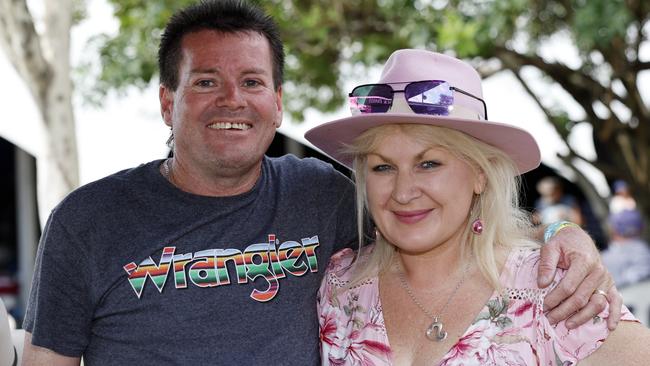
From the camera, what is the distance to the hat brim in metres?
2.61

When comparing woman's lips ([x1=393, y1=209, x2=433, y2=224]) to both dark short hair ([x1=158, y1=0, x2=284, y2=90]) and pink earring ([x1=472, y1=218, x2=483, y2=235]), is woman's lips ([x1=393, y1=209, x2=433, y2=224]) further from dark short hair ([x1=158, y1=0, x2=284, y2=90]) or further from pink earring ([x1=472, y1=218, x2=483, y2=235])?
dark short hair ([x1=158, y1=0, x2=284, y2=90])

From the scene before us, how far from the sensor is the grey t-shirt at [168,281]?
2691 millimetres

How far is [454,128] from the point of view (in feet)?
8.70

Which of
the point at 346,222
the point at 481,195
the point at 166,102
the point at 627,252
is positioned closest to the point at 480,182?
the point at 481,195

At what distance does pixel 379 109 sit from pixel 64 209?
3.57ft

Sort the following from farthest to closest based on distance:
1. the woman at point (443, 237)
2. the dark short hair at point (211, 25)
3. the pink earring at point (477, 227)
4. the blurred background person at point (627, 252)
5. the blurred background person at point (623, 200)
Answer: the blurred background person at point (623, 200) < the blurred background person at point (627, 252) < the dark short hair at point (211, 25) < the pink earring at point (477, 227) < the woman at point (443, 237)

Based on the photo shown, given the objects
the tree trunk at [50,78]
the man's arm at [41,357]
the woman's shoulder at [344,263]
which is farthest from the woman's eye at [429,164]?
the tree trunk at [50,78]

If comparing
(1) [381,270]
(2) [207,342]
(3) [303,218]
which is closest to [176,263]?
(2) [207,342]

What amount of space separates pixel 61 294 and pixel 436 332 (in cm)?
120

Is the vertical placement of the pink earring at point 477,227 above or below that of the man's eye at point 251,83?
below

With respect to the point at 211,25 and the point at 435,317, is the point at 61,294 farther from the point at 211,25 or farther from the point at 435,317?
the point at 435,317

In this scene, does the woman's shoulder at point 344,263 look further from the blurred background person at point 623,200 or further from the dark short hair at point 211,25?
the blurred background person at point 623,200

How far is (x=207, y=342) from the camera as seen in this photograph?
2.70 m

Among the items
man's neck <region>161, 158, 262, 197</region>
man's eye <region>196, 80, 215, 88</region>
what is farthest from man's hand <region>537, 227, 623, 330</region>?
man's eye <region>196, 80, 215, 88</region>
